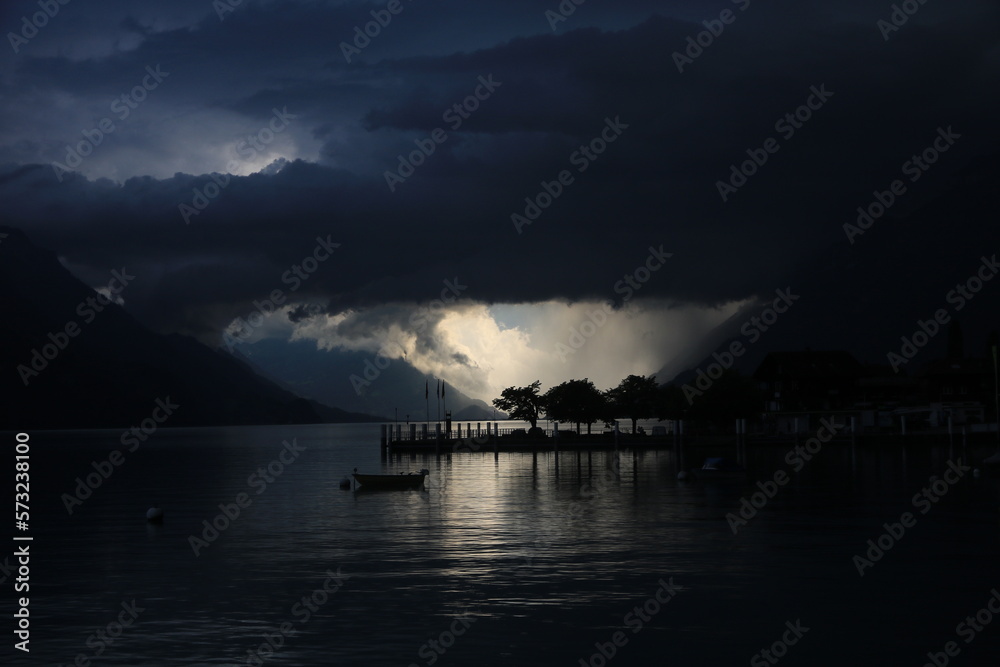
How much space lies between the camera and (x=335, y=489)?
80.5 meters

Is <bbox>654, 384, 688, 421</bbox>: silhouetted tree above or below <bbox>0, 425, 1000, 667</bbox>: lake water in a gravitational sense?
above

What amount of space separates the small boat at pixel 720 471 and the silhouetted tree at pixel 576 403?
79458 millimetres

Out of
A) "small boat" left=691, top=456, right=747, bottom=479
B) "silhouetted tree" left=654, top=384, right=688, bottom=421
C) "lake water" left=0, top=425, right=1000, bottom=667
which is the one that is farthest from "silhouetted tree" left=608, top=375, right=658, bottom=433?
"lake water" left=0, top=425, right=1000, bottom=667

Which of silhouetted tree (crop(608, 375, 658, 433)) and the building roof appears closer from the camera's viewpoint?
silhouetted tree (crop(608, 375, 658, 433))

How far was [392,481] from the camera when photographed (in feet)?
261

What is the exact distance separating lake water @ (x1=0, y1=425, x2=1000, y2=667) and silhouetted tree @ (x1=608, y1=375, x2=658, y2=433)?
99385mm

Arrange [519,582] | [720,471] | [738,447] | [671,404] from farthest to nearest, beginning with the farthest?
[671,404]
[738,447]
[720,471]
[519,582]

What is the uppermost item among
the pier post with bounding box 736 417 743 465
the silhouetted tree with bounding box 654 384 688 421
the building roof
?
the building roof

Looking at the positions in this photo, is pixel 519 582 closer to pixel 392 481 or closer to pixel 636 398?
pixel 392 481

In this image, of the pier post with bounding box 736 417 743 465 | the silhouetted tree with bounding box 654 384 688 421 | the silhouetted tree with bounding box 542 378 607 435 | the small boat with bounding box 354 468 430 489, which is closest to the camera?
the small boat with bounding box 354 468 430 489

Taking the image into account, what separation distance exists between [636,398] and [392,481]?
3723 inches

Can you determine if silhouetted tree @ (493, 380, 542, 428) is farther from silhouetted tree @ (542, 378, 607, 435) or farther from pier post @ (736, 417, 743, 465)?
pier post @ (736, 417, 743, 465)

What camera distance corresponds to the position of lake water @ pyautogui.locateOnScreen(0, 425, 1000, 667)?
24562 millimetres

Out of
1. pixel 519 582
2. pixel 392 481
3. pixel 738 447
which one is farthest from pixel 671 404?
pixel 519 582
